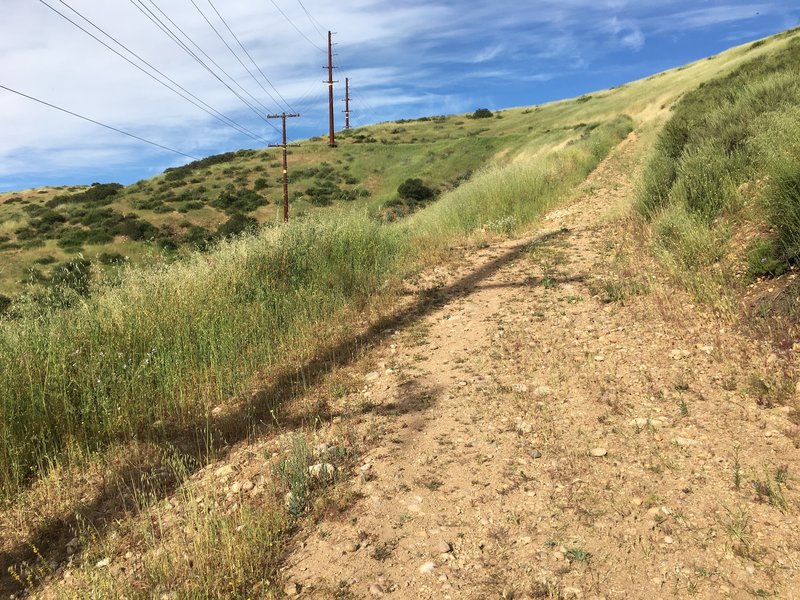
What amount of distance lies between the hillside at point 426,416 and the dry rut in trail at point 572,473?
2 cm

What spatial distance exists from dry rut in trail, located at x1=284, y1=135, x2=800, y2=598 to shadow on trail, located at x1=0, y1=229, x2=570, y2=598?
48 centimetres

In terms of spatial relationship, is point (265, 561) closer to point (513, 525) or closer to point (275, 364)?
point (513, 525)

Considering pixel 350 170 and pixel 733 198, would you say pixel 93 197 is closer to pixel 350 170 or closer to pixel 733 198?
pixel 350 170

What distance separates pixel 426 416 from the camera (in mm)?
4055

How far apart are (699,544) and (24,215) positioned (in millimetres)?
55805

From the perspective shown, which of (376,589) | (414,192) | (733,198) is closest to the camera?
(376,589)

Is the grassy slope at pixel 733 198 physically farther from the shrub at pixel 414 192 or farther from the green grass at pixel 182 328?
the shrub at pixel 414 192

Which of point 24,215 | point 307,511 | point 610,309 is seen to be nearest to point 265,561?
point 307,511

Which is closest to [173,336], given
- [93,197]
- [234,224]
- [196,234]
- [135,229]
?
[196,234]

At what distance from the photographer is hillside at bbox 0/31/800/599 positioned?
2.48 meters

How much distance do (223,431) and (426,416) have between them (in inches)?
66.1

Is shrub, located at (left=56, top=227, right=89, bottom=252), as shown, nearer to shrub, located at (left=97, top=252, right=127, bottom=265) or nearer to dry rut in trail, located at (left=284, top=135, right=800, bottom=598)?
shrub, located at (left=97, top=252, right=127, bottom=265)

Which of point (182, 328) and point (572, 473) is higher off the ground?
point (182, 328)

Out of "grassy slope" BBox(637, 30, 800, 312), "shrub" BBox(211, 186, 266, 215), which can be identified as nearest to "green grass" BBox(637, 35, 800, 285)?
"grassy slope" BBox(637, 30, 800, 312)
